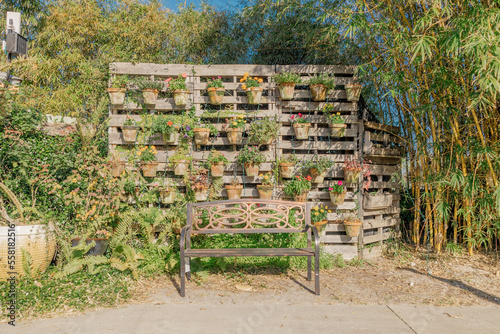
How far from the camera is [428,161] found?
5031mm

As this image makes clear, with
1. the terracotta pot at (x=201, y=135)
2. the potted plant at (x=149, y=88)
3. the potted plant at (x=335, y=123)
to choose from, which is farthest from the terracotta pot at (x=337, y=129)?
the potted plant at (x=149, y=88)

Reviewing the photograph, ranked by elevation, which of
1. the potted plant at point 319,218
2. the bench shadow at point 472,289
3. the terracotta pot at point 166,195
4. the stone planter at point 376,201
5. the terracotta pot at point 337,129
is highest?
the terracotta pot at point 337,129

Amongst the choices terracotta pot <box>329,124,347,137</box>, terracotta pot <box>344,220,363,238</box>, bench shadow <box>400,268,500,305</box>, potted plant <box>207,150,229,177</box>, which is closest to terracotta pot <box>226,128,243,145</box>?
potted plant <box>207,150,229,177</box>

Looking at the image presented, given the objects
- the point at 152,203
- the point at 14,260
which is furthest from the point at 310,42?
the point at 14,260

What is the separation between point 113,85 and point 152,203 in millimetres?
1722

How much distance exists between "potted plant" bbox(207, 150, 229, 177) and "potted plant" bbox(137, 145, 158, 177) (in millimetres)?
738

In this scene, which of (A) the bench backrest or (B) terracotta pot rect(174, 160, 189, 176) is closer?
(A) the bench backrest

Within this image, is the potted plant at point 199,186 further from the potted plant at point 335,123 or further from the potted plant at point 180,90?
the potted plant at point 335,123

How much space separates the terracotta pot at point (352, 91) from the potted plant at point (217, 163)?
1943 mm

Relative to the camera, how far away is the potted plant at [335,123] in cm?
500

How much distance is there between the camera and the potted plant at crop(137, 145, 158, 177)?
490 centimetres

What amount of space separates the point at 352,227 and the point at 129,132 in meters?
3.25

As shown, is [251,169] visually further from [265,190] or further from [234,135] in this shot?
[234,135]

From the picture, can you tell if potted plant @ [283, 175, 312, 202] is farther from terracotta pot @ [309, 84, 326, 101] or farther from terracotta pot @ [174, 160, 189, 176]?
terracotta pot @ [174, 160, 189, 176]
